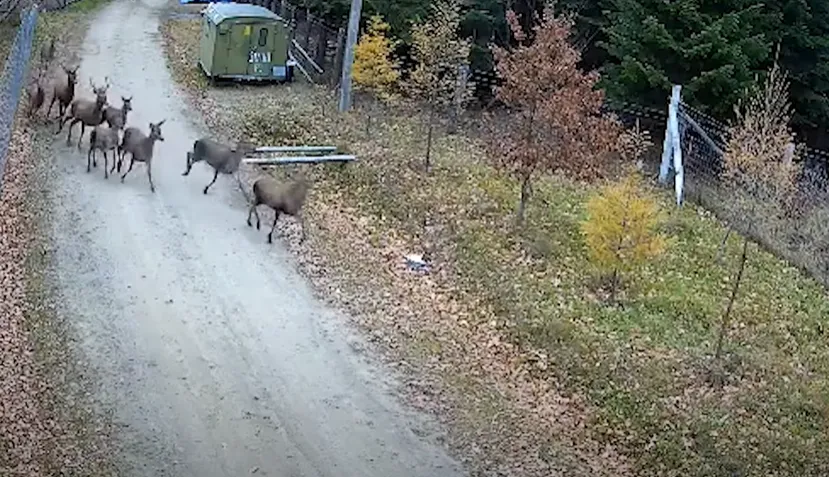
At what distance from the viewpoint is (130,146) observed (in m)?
20.4

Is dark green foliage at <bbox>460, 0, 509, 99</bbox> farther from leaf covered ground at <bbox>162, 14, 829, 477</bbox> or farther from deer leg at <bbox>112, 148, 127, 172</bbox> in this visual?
deer leg at <bbox>112, 148, 127, 172</bbox>

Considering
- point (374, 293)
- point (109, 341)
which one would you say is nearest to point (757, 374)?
point (374, 293)

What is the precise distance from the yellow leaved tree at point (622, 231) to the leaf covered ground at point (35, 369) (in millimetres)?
7400

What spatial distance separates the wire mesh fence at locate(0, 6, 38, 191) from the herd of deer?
1.33 feet

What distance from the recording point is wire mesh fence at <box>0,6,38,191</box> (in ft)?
67.5

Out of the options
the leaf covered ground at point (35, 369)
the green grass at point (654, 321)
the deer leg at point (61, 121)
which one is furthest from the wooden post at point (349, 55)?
the leaf covered ground at point (35, 369)

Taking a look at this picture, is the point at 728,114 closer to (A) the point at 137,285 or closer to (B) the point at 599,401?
(B) the point at 599,401

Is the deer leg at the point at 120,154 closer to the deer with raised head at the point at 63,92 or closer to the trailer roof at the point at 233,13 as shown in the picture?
the deer with raised head at the point at 63,92

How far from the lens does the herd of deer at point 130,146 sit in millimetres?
18875

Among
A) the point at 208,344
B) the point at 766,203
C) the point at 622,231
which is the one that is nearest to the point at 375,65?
the point at 766,203

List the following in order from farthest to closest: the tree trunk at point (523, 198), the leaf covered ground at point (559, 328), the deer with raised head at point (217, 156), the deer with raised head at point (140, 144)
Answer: the deer with raised head at point (217, 156) → the deer with raised head at point (140, 144) → the tree trunk at point (523, 198) → the leaf covered ground at point (559, 328)

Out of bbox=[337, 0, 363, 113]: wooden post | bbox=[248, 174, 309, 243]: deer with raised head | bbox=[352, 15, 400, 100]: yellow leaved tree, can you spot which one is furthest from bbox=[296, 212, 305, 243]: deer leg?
bbox=[337, 0, 363, 113]: wooden post

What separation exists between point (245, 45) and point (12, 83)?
238 inches

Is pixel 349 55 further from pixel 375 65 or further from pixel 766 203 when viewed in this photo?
pixel 766 203
